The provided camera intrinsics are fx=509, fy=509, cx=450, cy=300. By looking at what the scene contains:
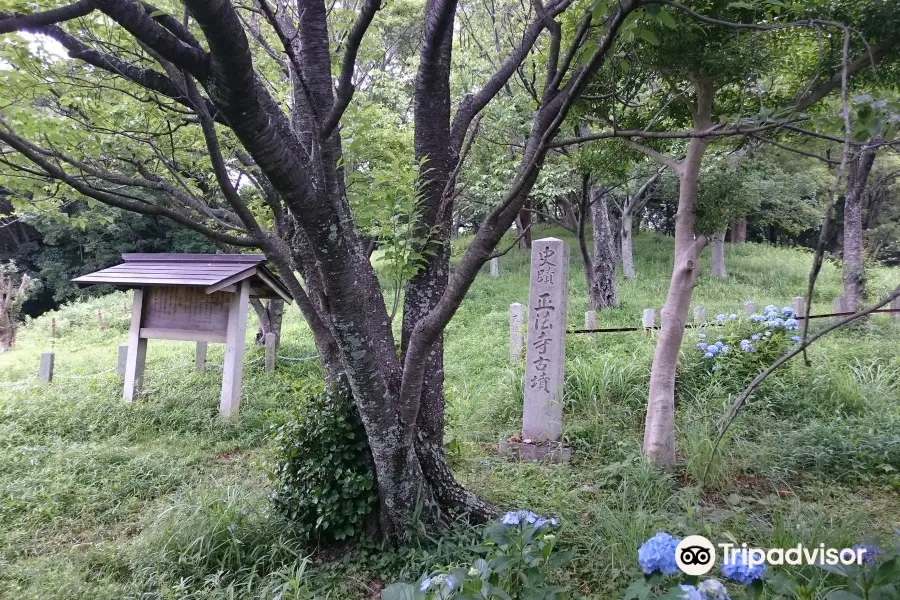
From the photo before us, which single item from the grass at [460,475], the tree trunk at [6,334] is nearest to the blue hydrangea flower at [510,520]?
the grass at [460,475]

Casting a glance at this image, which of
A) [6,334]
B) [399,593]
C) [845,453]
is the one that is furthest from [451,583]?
[6,334]

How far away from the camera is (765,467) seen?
3.95 meters

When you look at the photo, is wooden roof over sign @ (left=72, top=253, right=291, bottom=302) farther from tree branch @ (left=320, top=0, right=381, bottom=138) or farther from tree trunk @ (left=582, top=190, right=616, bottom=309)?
tree trunk @ (left=582, top=190, right=616, bottom=309)

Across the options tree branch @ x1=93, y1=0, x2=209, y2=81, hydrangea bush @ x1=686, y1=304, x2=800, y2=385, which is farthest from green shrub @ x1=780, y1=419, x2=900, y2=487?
tree branch @ x1=93, y1=0, x2=209, y2=81

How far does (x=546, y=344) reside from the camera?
4949 mm

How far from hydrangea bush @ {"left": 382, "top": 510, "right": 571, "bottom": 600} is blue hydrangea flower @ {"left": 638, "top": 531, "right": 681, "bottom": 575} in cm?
39

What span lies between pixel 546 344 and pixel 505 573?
3058 millimetres

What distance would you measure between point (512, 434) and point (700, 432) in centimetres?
169

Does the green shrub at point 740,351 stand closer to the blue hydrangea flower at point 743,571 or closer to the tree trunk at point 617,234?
the blue hydrangea flower at point 743,571

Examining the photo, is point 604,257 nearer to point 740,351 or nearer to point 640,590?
point 740,351

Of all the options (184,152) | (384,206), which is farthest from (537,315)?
(184,152)

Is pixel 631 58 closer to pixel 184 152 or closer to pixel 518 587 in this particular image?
pixel 518 587

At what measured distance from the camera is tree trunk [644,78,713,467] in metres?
3.92

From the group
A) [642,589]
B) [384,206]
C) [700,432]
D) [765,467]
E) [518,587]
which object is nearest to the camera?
[642,589]
